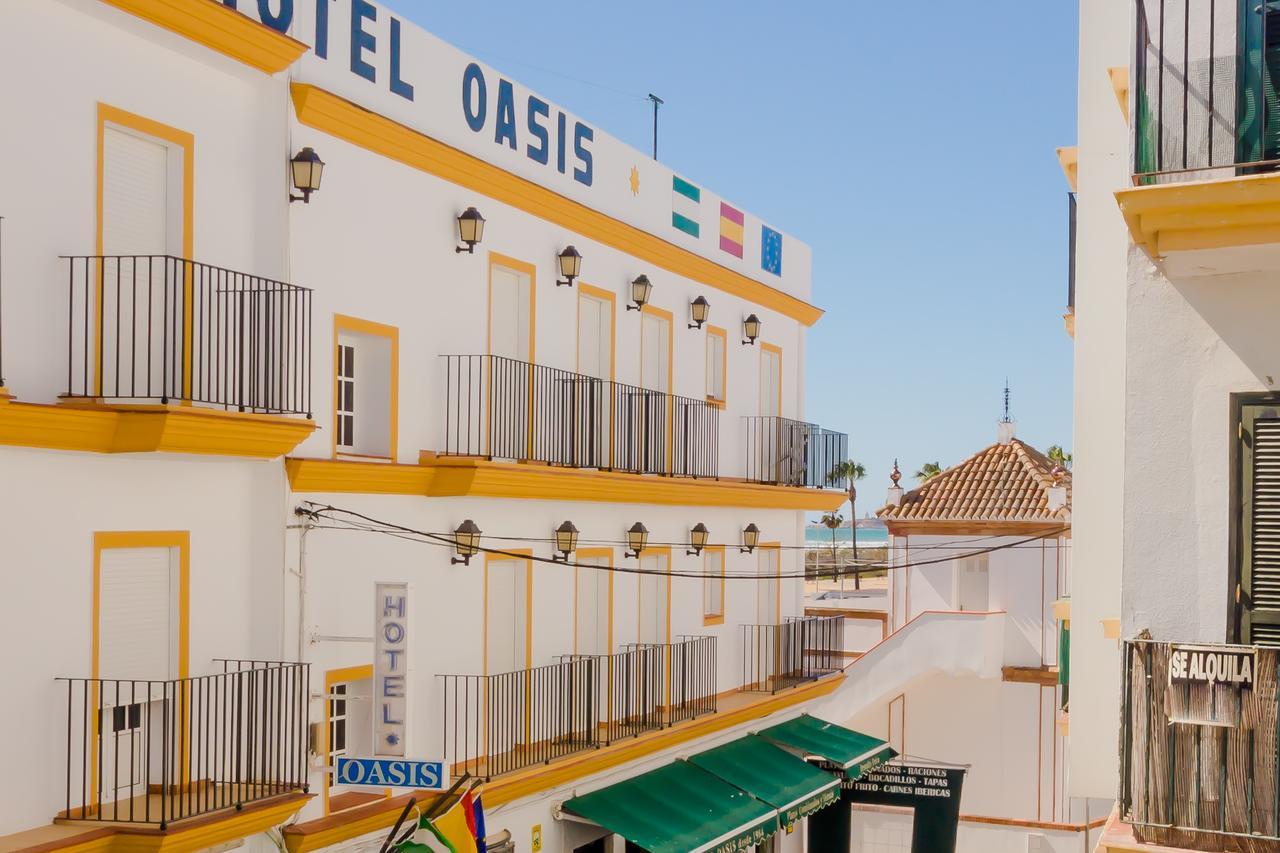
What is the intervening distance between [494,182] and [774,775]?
10.1m

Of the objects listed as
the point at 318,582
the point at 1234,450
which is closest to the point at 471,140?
the point at 318,582

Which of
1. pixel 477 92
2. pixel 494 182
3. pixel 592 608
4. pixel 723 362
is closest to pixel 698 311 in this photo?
pixel 723 362


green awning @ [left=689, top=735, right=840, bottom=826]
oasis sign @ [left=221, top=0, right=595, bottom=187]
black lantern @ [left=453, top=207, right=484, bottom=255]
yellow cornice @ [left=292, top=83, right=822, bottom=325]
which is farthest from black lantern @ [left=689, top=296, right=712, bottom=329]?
black lantern @ [left=453, top=207, right=484, bottom=255]

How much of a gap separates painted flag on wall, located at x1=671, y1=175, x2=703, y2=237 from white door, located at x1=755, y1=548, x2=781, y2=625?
19.2 feet

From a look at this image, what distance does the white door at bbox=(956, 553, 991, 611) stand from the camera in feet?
99.1

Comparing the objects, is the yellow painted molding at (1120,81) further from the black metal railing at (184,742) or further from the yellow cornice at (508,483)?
the black metal railing at (184,742)

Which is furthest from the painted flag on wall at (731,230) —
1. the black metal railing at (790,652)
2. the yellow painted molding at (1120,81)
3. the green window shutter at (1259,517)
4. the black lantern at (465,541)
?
the green window shutter at (1259,517)

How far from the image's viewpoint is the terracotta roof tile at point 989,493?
30156 mm

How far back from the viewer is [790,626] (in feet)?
84.2

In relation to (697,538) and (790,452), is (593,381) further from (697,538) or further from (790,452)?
(790,452)

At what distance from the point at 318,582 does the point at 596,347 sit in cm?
698

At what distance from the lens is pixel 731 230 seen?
24.6 meters

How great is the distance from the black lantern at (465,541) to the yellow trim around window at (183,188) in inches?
193

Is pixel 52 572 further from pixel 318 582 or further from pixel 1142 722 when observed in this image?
pixel 1142 722
